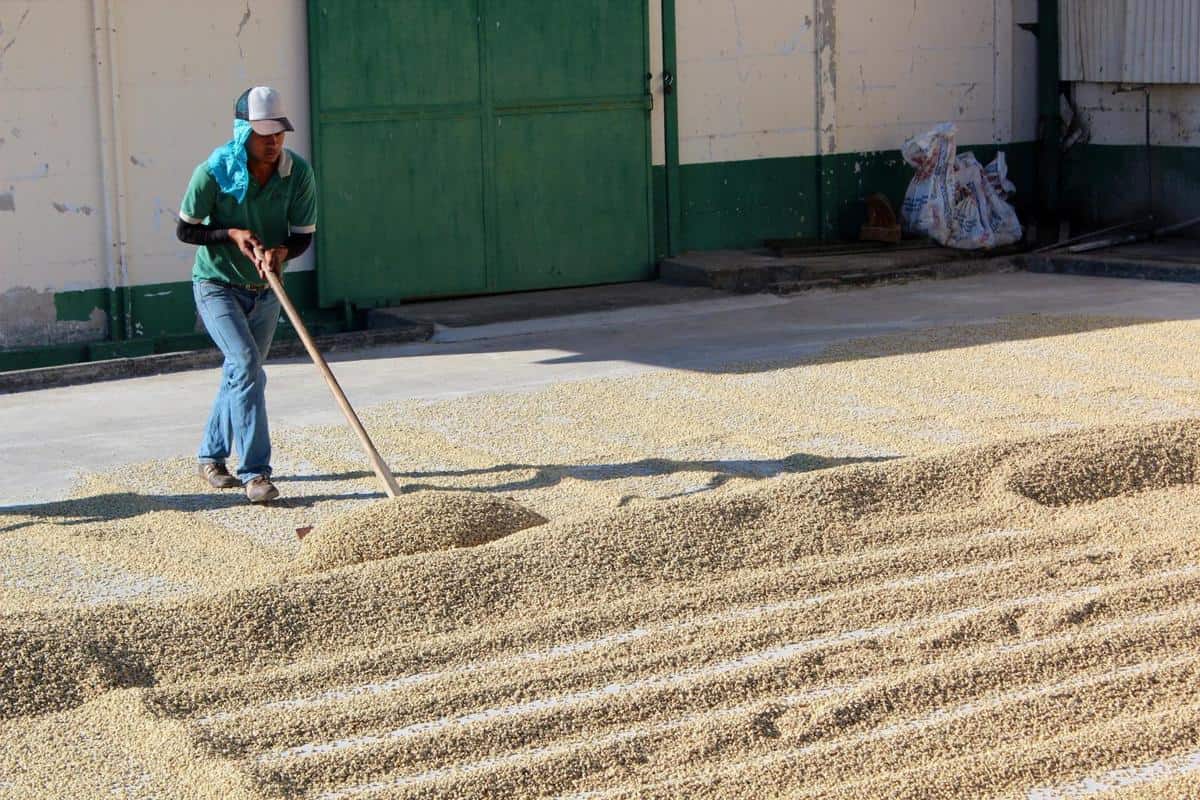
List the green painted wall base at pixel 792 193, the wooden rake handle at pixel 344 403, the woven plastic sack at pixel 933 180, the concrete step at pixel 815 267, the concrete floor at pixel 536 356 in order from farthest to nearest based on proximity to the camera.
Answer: the woven plastic sack at pixel 933 180, the green painted wall base at pixel 792 193, the concrete step at pixel 815 267, the concrete floor at pixel 536 356, the wooden rake handle at pixel 344 403

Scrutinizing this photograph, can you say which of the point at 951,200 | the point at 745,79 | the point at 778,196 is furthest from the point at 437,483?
the point at 951,200

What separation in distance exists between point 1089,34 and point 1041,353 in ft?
19.0

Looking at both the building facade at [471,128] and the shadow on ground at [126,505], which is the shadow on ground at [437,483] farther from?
the building facade at [471,128]

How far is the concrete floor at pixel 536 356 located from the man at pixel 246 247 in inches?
35.1

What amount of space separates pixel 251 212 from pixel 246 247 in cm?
23

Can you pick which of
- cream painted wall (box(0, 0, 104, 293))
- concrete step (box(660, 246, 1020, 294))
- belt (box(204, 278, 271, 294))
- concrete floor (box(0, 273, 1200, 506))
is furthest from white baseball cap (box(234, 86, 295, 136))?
concrete step (box(660, 246, 1020, 294))

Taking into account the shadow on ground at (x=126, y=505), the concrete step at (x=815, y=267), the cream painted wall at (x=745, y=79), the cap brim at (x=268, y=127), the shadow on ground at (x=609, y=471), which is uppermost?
the cream painted wall at (x=745, y=79)

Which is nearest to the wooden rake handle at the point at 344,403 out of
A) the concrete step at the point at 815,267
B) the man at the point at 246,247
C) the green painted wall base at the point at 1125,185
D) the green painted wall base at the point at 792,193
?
the man at the point at 246,247

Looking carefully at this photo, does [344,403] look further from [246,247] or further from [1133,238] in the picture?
[1133,238]

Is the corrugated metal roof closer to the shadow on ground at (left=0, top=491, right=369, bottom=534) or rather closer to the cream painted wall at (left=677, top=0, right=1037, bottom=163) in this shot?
Result: the cream painted wall at (left=677, top=0, right=1037, bottom=163)

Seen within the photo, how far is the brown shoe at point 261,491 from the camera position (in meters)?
7.29

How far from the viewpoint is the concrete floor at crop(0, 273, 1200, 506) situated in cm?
861

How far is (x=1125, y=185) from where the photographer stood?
15.0m

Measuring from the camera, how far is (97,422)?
9.10m
